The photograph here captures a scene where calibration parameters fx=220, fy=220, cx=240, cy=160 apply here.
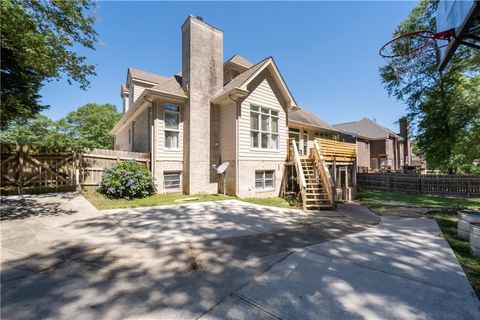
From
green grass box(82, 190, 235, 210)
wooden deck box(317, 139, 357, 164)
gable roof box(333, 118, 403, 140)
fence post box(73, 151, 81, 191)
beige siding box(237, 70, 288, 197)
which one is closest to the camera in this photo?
green grass box(82, 190, 235, 210)

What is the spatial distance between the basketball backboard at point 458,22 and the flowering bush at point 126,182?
1133 cm

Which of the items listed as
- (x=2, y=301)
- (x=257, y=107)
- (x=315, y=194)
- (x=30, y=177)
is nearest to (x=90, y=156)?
(x=30, y=177)

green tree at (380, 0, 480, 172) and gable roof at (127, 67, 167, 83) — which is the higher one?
gable roof at (127, 67, 167, 83)

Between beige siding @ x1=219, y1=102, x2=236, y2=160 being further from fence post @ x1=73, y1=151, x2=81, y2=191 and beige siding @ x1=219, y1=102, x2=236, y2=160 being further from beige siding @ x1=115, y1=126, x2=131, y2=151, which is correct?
beige siding @ x1=115, y1=126, x2=131, y2=151

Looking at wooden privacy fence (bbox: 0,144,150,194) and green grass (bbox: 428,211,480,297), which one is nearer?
green grass (bbox: 428,211,480,297)

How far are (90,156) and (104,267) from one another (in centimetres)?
956

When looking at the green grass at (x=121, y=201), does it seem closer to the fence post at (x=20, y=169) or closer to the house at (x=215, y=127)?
the house at (x=215, y=127)

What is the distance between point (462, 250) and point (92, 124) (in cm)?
4131

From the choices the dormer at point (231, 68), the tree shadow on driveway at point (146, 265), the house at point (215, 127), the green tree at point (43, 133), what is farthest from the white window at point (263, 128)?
the green tree at point (43, 133)

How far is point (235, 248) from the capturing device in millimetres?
4512

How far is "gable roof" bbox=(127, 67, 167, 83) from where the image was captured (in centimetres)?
1699

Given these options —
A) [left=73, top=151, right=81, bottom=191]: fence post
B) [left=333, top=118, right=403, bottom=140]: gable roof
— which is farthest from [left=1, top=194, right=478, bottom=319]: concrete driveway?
[left=333, top=118, right=403, bottom=140]: gable roof

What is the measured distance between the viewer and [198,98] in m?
12.1

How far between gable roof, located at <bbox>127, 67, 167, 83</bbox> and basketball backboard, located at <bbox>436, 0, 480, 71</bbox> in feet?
56.1
